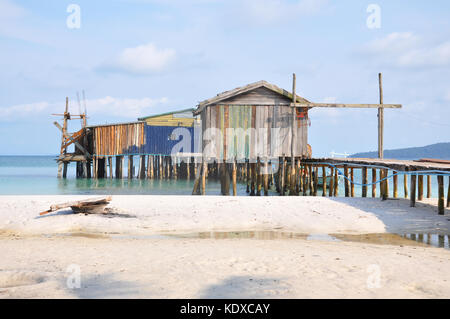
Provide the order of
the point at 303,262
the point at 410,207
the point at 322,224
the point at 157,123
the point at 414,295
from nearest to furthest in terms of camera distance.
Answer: the point at 414,295 → the point at 303,262 → the point at 322,224 → the point at 410,207 → the point at 157,123

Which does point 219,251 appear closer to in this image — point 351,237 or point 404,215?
point 351,237

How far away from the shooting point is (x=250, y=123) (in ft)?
60.0

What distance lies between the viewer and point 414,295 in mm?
5082

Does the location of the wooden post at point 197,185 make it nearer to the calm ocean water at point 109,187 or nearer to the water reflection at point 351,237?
the calm ocean water at point 109,187

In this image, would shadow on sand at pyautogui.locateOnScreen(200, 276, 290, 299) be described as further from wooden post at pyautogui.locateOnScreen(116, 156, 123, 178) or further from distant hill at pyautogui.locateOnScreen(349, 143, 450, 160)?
distant hill at pyautogui.locateOnScreen(349, 143, 450, 160)

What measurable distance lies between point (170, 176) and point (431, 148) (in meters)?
91.4

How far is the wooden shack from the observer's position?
59.7ft

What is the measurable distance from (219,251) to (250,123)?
11.3 meters

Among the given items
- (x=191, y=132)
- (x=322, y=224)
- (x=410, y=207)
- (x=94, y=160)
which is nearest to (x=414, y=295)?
(x=322, y=224)

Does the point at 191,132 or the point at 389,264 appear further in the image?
the point at 191,132

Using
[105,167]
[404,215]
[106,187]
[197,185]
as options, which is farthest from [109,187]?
[404,215]

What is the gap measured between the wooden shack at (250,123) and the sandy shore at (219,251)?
17.2 ft

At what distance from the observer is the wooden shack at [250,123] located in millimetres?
18203
